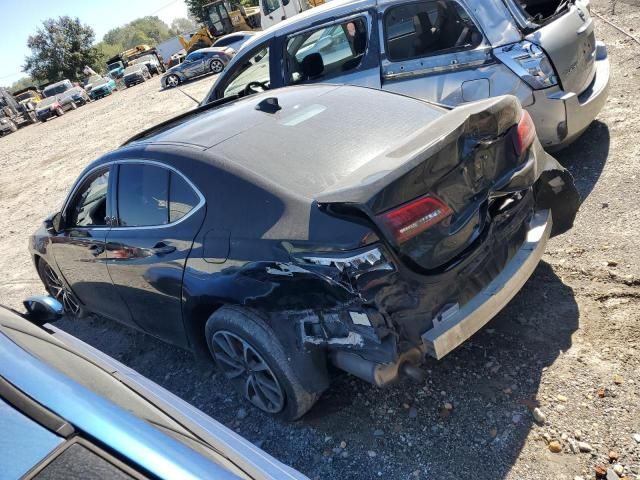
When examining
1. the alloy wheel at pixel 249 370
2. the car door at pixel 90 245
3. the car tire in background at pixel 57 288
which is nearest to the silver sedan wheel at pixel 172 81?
the car tire in background at pixel 57 288

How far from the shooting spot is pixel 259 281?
2650mm

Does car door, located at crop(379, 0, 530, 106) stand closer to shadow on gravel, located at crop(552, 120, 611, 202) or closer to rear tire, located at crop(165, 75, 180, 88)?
shadow on gravel, located at crop(552, 120, 611, 202)

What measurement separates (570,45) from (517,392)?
10.4 feet

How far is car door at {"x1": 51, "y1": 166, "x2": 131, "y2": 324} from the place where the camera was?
378 cm

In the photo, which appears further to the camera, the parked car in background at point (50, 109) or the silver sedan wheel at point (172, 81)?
the parked car in background at point (50, 109)

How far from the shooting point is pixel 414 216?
2.39m

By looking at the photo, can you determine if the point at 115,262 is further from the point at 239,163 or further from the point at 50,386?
the point at 50,386

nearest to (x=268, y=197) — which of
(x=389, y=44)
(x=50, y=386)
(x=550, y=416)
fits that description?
(x=50, y=386)

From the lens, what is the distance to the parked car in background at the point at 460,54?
4316 mm

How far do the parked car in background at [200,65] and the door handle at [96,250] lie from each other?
21.4m

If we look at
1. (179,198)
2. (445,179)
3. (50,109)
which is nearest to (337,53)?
(179,198)

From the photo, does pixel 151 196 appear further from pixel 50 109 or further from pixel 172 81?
pixel 50 109

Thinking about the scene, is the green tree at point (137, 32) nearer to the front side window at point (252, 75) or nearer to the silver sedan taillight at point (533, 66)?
the front side window at point (252, 75)

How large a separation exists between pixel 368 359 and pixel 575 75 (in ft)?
11.3
